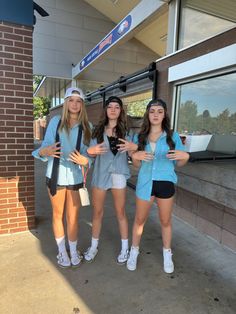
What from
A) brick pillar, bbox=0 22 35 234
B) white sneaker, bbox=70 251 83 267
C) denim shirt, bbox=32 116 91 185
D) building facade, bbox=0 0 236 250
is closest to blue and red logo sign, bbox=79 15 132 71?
building facade, bbox=0 0 236 250

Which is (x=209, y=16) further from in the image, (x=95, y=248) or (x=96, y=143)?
(x=95, y=248)

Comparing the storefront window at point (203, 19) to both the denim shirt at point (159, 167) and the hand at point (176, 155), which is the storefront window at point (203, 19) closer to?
the denim shirt at point (159, 167)

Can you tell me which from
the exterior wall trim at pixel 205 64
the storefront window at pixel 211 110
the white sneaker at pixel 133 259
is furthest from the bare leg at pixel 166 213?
the exterior wall trim at pixel 205 64

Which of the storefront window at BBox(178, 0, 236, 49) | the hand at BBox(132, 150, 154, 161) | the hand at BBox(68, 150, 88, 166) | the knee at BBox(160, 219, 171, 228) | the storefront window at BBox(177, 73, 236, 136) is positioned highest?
the storefront window at BBox(178, 0, 236, 49)

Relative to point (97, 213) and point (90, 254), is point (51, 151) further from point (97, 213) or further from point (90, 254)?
point (90, 254)

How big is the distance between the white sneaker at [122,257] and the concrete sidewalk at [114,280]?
6 centimetres

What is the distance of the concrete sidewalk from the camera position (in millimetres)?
2059

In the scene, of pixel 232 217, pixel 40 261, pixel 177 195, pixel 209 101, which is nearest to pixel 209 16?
pixel 209 101

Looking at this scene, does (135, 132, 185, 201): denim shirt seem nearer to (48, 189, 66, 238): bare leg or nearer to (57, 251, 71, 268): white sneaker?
(48, 189, 66, 238): bare leg

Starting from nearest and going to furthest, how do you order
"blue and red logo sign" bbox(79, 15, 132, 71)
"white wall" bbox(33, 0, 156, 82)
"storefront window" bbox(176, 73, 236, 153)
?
"storefront window" bbox(176, 73, 236, 153)
"blue and red logo sign" bbox(79, 15, 132, 71)
"white wall" bbox(33, 0, 156, 82)

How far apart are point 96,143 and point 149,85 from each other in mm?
3997

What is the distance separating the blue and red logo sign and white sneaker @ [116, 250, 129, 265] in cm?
599

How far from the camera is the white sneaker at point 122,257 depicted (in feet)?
8.71

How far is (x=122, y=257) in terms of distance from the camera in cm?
268
